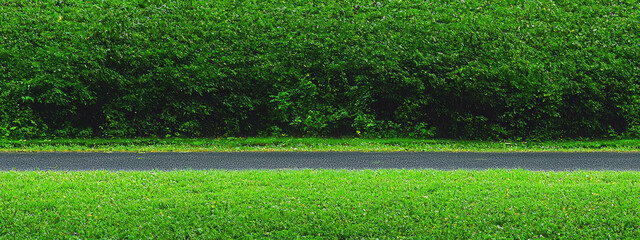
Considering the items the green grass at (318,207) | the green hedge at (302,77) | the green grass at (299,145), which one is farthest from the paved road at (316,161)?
the green hedge at (302,77)

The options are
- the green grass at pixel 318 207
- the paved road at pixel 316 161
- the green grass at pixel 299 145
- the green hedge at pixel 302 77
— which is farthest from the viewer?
the green hedge at pixel 302 77

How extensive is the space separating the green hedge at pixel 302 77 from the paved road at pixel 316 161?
2.15m

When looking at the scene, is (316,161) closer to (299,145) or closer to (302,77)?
(299,145)

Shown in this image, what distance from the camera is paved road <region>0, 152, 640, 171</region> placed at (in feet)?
26.9

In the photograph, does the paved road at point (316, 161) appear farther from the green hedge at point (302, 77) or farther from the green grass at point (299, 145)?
the green hedge at point (302, 77)

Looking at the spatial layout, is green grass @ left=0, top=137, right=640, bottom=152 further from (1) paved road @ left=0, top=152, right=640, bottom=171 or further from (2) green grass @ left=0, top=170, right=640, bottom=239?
(2) green grass @ left=0, top=170, right=640, bottom=239

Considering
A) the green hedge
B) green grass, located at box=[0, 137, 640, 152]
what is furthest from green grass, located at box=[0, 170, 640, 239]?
the green hedge

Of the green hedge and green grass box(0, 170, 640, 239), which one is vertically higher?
the green hedge

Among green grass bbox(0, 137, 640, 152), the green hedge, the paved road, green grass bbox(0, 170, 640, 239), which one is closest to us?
green grass bbox(0, 170, 640, 239)

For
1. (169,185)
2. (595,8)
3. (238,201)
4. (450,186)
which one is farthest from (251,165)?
(595,8)

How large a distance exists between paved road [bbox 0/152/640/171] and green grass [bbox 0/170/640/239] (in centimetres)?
158

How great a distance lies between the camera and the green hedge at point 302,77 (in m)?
11.6

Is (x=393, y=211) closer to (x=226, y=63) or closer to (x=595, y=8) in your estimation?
(x=226, y=63)

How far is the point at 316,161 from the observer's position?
29.0 feet
